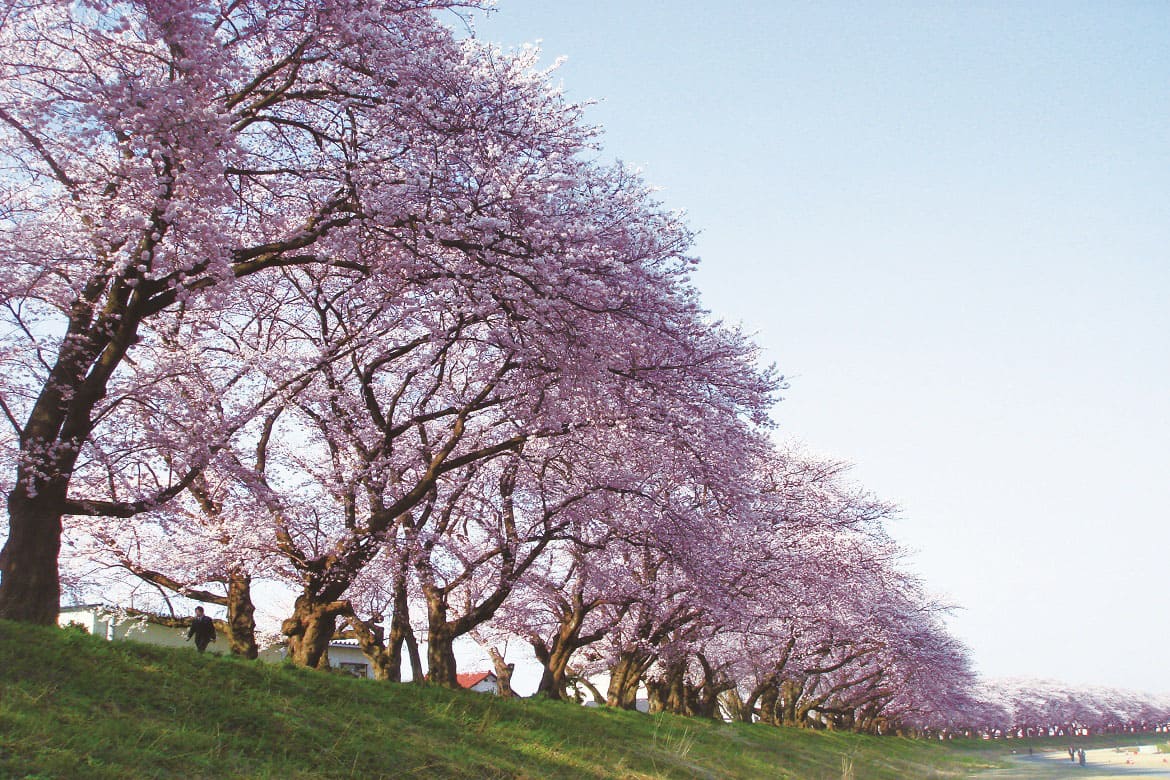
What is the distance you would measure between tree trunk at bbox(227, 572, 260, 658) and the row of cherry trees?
8 cm

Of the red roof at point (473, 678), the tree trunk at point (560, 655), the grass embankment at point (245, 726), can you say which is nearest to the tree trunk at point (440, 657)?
the grass embankment at point (245, 726)

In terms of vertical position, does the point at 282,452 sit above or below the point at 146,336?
below

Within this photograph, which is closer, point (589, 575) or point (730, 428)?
point (730, 428)

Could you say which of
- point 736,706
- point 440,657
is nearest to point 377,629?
point 440,657

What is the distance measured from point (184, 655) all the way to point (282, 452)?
928cm

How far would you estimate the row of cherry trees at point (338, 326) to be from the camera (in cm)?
1206

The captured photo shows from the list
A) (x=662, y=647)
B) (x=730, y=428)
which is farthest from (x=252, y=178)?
(x=662, y=647)

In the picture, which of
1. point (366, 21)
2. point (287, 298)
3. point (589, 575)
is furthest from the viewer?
point (589, 575)

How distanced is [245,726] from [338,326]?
1034 centimetres

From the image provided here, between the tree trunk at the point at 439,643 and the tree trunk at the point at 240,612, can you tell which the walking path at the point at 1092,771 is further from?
the tree trunk at the point at 240,612

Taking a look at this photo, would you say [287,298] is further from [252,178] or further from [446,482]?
[252,178]

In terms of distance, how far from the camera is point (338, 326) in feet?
66.6

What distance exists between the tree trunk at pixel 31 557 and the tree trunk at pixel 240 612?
7388mm

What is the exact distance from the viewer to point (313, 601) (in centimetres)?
1811
